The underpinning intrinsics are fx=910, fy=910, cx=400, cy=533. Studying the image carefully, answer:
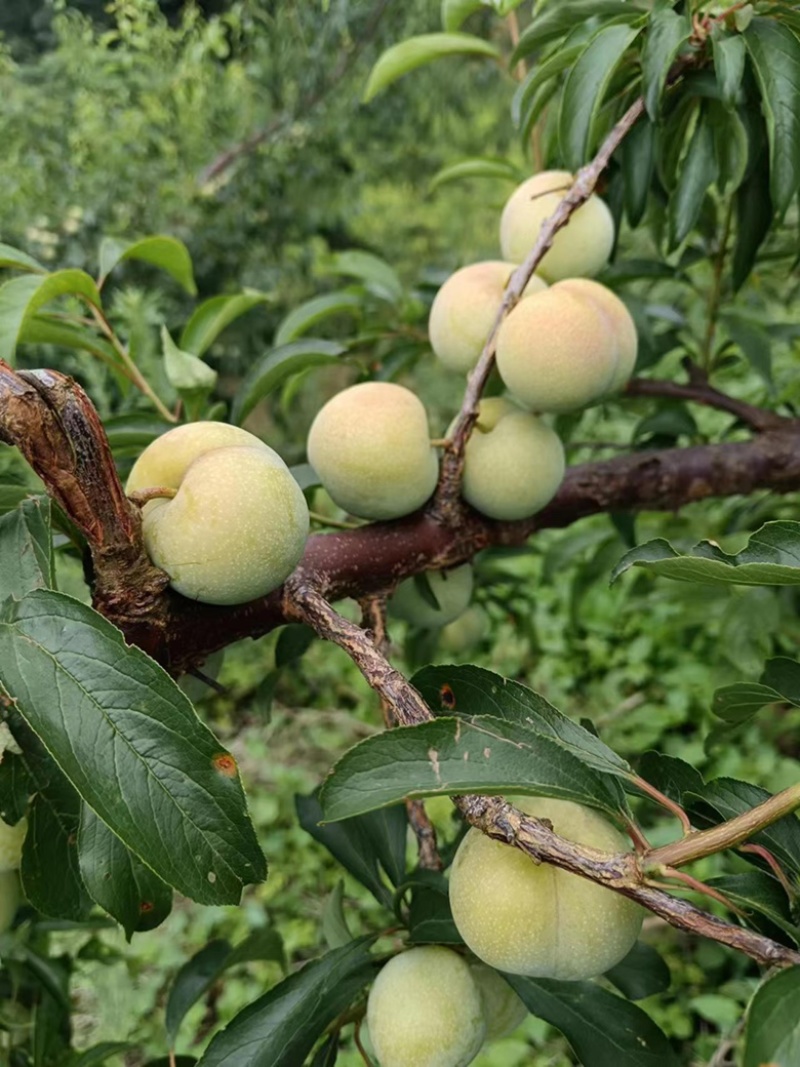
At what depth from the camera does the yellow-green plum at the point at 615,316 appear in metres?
0.73

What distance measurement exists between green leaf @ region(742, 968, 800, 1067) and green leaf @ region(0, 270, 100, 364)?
0.61 m

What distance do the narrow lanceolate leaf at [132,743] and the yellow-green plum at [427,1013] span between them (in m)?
0.18

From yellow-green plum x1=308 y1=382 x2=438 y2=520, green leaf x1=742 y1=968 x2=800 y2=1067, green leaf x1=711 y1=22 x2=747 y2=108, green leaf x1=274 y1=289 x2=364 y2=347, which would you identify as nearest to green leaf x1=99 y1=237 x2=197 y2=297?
green leaf x1=274 y1=289 x2=364 y2=347

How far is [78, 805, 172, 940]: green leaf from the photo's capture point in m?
0.49

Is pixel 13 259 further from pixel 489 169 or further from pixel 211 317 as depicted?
pixel 489 169

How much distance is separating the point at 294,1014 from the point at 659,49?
720 millimetres

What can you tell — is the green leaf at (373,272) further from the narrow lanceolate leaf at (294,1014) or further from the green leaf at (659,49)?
the narrow lanceolate leaf at (294,1014)

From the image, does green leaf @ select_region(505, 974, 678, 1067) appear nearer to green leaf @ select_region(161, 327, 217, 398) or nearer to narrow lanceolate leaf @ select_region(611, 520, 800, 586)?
narrow lanceolate leaf @ select_region(611, 520, 800, 586)

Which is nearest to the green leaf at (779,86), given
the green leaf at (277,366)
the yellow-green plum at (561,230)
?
the yellow-green plum at (561,230)

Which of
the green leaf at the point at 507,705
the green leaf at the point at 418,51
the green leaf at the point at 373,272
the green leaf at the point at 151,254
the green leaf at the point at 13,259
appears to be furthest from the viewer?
the green leaf at the point at 373,272

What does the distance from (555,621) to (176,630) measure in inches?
72.9

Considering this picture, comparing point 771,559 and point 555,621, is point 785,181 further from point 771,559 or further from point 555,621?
point 555,621

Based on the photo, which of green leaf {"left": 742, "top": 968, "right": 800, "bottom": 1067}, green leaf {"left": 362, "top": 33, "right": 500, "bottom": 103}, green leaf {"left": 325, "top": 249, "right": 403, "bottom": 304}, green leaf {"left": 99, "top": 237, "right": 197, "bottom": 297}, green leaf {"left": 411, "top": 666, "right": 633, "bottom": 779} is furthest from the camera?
green leaf {"left": 325, "top": 249, "right": 403, "bottom": 304}

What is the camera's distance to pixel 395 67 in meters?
0.99
